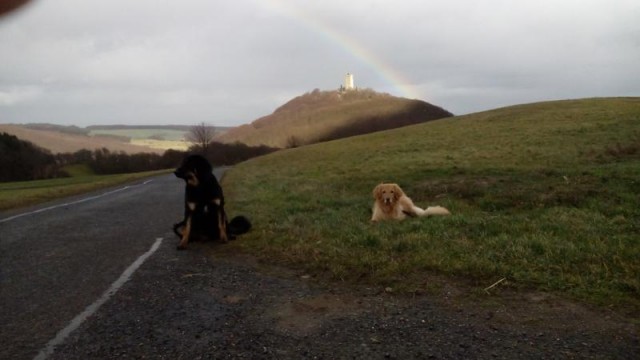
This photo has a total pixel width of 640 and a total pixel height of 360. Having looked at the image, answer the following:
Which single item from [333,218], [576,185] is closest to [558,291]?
[333,218]

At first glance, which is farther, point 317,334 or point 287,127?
point 287,127

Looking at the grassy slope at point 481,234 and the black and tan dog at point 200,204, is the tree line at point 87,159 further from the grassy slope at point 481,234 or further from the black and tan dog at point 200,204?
the black and tan dog at point 200,204

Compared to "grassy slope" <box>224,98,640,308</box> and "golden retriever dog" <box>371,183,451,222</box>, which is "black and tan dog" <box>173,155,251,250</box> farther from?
"golden retriever dog" <box>371,183,451,222</box>

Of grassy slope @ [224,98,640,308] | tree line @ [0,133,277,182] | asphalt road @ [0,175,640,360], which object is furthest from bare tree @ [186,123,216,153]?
asphalt road @ [0,175,640,360]

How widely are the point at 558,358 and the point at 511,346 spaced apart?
354 mm

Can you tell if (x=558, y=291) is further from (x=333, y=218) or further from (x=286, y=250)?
(x=333, y=218)

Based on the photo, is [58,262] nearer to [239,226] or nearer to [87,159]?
[239,226]

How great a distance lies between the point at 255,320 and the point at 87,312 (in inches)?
70.8

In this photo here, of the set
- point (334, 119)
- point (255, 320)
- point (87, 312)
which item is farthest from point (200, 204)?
point (334, 119)

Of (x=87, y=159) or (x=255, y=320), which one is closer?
(x=255, y=320)

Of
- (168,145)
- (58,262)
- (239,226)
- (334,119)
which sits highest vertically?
(334,119)

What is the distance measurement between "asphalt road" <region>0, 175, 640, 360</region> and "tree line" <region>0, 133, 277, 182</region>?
44043 millimetres

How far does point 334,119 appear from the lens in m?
103

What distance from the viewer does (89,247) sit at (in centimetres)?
891
